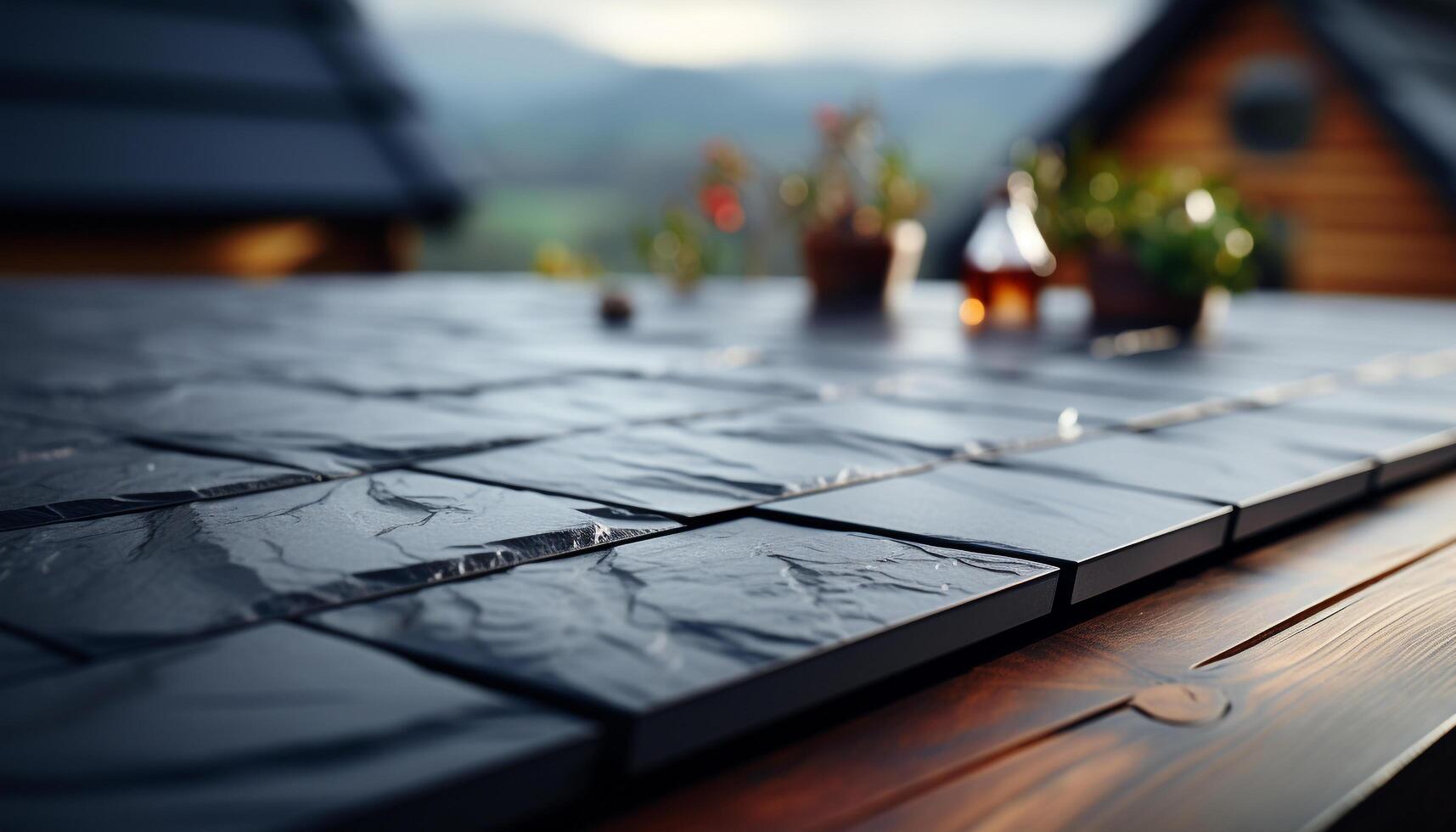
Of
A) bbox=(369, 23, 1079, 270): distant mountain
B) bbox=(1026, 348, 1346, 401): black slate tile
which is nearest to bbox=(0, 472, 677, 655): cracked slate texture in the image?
bbox=(1026, 348, 1346, 401): black slate tile

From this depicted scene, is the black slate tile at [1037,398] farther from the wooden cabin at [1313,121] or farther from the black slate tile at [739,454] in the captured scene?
the wooden cabin at [1313,121]

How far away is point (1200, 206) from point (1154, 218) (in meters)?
0.11

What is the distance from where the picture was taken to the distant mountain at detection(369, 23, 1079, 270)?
1672 centimetres

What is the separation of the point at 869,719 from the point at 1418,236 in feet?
25.8

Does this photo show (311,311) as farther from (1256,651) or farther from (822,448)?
(1256,651)

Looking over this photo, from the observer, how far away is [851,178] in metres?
3.70

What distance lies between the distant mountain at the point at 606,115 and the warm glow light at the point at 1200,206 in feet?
43.5

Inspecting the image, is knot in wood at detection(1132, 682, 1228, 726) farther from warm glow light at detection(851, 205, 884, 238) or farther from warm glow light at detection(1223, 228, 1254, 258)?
warm glow light at detection(851, 205, 884, 238)

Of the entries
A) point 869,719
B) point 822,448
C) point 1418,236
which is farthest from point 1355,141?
point 869,719

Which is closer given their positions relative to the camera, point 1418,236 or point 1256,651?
point 1256,651

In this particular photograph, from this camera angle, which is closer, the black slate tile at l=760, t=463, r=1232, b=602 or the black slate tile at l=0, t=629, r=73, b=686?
the black slate tile at l=0, t=629, r=73, b=686

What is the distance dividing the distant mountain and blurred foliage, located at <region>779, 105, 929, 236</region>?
12.5 meters

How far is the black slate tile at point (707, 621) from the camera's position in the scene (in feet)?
2.32

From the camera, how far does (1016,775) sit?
0.73 meters
